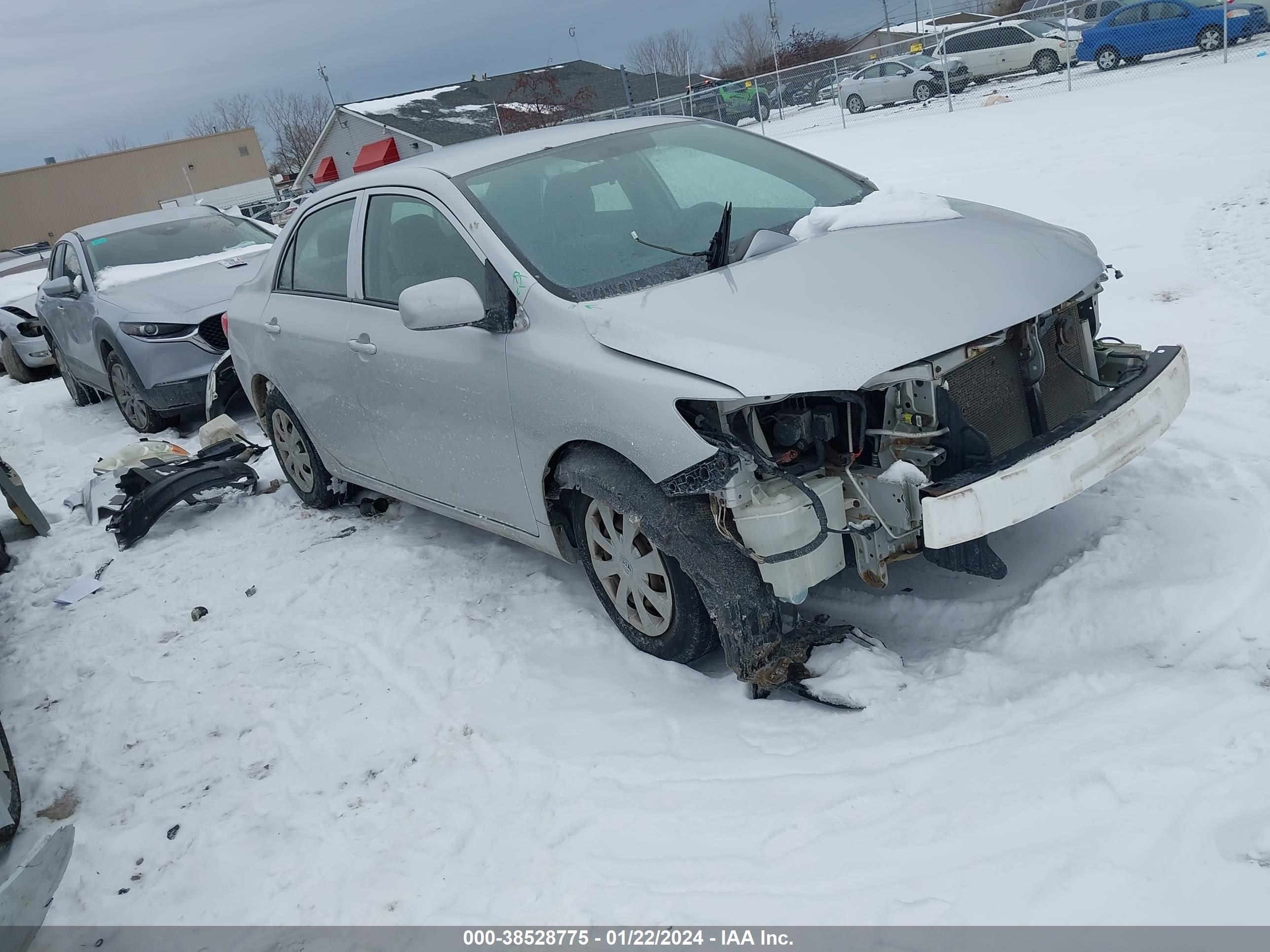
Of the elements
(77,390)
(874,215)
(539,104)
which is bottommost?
(77,390)

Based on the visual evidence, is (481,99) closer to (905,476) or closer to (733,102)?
(733,102)

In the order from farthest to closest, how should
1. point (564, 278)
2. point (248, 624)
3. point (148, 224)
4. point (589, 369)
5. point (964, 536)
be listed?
point (148, 224), point (248, 624), point (564, 278), point (589, 369), point (964, 536)

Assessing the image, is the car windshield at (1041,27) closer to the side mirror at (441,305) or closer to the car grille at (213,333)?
the car grille at (213,333)

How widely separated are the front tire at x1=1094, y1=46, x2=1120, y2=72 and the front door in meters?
19.8

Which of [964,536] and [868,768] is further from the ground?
[964,536]

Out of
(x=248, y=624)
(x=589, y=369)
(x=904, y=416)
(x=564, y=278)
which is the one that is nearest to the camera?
(x=904, y=416)

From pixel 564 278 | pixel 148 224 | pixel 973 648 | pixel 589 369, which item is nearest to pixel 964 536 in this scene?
pixel 973 648

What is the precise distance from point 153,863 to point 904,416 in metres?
2.79

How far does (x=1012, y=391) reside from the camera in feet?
10.9

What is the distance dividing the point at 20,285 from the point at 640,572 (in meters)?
19.4

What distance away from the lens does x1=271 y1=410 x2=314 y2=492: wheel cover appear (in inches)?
229

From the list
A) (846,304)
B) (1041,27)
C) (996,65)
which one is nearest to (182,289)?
(846,304)

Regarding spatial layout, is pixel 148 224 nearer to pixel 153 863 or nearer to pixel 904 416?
pixel 153 863

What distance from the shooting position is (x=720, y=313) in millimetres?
3158
